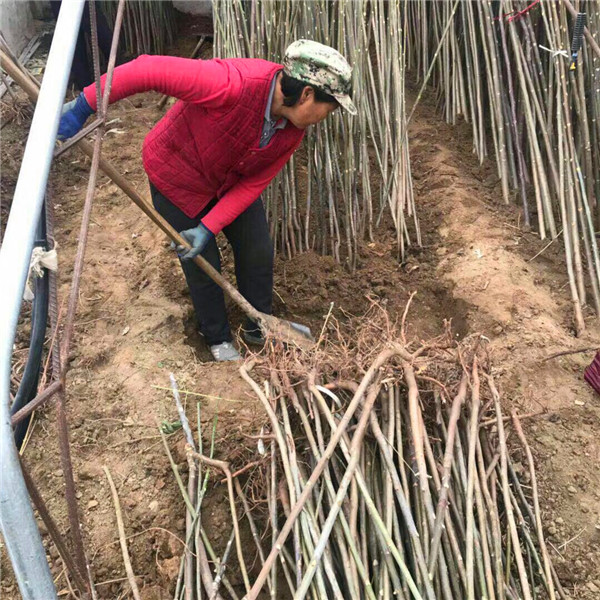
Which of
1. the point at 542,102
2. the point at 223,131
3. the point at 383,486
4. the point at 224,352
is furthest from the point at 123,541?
the point at 542,102

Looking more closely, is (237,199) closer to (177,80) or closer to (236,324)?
(177,80)

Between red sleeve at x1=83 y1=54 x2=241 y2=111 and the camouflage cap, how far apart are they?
0.72 feet

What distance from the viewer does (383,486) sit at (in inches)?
59.6

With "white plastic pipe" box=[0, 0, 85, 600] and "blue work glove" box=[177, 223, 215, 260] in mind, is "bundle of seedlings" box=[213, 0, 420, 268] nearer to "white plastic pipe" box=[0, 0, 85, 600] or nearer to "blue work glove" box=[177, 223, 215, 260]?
"blue work glove" box=[177, 223, 215, 260]

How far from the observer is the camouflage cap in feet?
6.04

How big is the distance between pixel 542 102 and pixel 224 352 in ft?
6.72

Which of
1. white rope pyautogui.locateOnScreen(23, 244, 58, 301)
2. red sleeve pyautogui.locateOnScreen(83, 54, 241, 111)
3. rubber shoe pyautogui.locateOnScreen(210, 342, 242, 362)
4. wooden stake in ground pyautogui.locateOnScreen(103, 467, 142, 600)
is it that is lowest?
wooden stake in ground pyautogui.locateOnScreen(103, 467, 142, 600)

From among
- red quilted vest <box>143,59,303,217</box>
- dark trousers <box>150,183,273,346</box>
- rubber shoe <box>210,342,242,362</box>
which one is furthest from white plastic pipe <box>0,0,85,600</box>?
rubber shoe <box>210,342,242,362</box>

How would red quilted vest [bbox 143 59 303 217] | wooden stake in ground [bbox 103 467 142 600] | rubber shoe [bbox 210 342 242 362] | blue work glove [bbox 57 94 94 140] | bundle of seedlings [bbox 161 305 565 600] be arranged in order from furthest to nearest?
1. rubber shoe [bbox 210 342 242 362]
2. red quilted vest [bbox 143 59 303 217]
3. blue work glove [bbox 57 94 94 140]
4. wooden stake in ground [bbox 103 467 142 600]
5. bundle of seedlings [bbox 161 305 565 600]

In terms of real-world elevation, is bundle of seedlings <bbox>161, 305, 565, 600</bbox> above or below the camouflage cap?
below

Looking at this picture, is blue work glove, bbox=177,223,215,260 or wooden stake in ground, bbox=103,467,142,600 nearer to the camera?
wooden stake in ground, bbox=103,467,142,600

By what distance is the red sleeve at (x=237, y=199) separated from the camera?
7.32 feet

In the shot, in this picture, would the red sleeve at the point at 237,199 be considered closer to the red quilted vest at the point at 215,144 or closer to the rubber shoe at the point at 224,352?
the red quilted vest at the point at 215,144

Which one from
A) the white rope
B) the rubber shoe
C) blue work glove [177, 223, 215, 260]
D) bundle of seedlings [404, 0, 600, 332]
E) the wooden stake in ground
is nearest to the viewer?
the white rope
